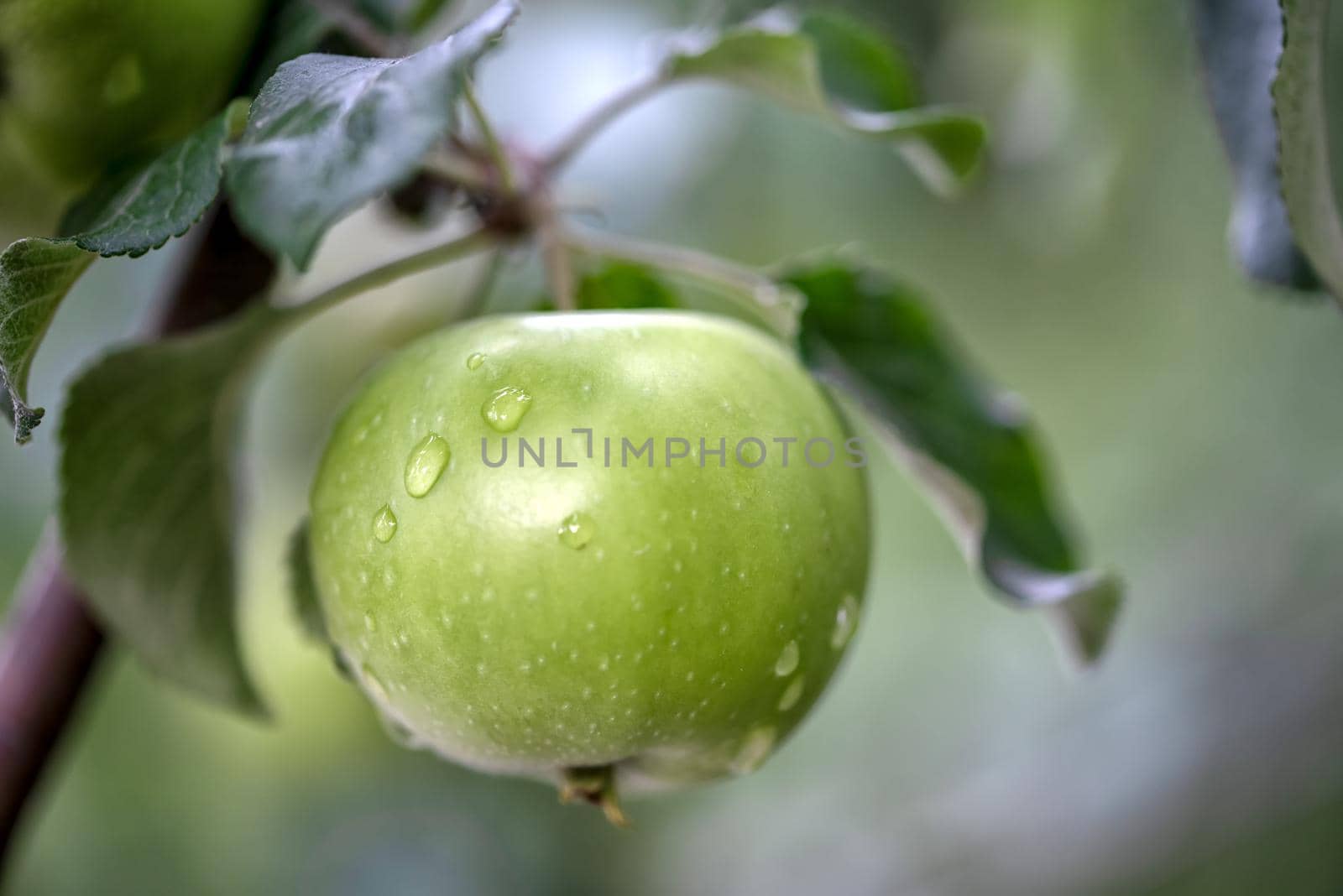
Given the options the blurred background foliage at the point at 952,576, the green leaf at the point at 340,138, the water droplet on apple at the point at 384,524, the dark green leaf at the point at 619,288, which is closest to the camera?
the green leaf at the point at 340,138

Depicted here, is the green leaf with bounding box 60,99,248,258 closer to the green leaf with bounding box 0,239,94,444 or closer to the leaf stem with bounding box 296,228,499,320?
the green leaf with bounding box 0,239,94,444

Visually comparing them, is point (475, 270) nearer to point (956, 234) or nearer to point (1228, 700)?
point (956, 234)

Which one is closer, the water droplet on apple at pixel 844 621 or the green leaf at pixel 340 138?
the green leaf at pixel 340 138

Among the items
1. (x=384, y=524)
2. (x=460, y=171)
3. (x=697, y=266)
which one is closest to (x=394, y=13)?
(x=460, y=171)

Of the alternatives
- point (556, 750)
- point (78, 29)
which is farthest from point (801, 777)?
point (78, 29)

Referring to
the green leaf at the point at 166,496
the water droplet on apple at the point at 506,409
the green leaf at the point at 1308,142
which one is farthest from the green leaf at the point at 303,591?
the green leaf at the point at 1308,142

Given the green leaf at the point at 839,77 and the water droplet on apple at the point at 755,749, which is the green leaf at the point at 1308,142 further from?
the water droplet on apple at the point at 755,749
